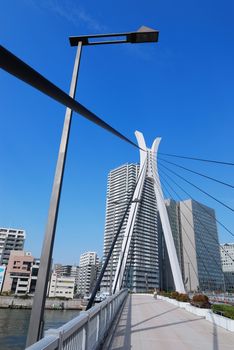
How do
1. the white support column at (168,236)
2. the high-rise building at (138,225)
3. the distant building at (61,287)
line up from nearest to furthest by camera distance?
the high-rise building at (138,225), the white support column at (168,236), the distant building at (61,287)

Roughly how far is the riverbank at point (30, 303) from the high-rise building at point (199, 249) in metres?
33.0

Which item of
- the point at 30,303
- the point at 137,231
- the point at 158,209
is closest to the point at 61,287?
the point at 30,303

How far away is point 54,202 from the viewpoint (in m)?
4.17

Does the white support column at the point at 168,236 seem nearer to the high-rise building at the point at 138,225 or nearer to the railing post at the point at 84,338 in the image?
the high-rise building at the point at 138,225

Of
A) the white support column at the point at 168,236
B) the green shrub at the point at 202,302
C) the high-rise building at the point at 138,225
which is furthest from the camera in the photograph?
the white support column at the point at 168,236

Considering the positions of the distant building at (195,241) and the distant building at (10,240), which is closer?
the distant building at (195,241)

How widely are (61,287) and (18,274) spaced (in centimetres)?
1341

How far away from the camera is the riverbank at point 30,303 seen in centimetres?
7050

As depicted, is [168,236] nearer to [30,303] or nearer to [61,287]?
[30,303]

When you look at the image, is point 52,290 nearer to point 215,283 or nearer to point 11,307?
point 11,307

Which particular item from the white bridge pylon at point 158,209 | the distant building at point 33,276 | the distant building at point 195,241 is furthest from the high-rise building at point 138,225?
the distant building at point 33,276

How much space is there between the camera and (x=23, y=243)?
11025 cm

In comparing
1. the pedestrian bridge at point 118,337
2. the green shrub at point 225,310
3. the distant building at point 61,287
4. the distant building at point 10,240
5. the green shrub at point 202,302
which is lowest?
the pedestrian bridge at point 118,337

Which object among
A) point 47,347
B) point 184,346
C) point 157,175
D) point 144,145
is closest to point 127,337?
point 184,346
